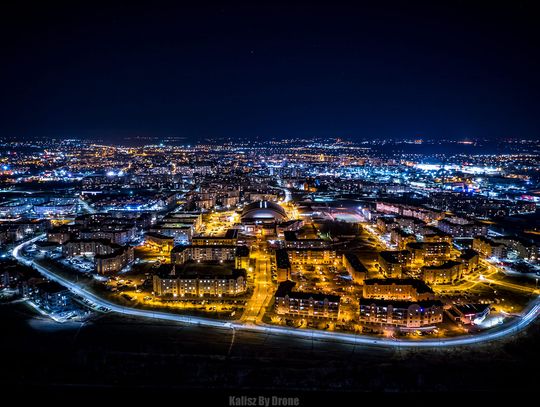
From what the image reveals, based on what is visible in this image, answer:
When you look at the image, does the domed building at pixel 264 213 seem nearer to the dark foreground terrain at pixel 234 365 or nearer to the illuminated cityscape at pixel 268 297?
the illuminated cityscape at pixel 268 297

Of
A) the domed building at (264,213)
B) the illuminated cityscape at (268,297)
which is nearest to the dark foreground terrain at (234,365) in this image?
the illuminated cityscape at (268,297)

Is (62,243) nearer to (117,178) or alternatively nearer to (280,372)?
(280,372)

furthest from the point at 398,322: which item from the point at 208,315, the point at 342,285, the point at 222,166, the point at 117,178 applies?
the point at 222,166

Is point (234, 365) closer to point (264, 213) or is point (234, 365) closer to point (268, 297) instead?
point (268, 297)

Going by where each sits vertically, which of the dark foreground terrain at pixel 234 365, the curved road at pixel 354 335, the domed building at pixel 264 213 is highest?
the domed building at pixel 264 213

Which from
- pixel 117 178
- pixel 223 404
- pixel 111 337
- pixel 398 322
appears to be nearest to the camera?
pixel 223 404

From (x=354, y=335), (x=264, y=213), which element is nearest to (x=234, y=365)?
(x=354, y=335)

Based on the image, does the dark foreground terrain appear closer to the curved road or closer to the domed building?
the curved road

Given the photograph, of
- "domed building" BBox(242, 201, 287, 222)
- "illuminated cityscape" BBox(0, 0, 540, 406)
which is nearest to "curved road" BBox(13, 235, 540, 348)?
"illuminated cityscape" BBox(0, 0, 540, 406)
